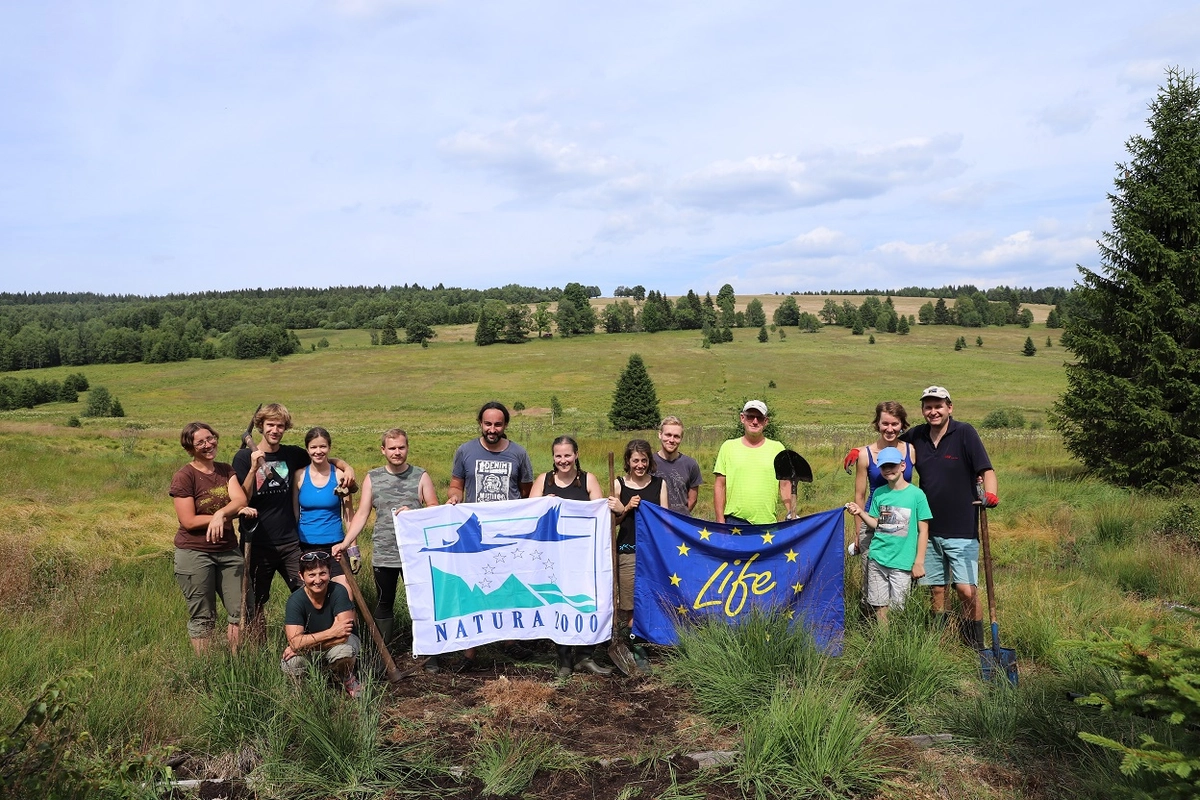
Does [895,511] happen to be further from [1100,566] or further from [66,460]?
[66,460]

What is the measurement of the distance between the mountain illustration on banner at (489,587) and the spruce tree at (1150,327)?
12.1 meters

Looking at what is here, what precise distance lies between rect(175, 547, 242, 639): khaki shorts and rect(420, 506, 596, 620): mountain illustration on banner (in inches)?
58.9

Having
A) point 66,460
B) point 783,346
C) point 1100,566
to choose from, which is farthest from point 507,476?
point 783,346

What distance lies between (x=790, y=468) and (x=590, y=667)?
243 cm

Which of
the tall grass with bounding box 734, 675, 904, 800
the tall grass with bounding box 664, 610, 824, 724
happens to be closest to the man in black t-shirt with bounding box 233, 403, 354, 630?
the tall grass with bounding box 664, 610, 824, 724

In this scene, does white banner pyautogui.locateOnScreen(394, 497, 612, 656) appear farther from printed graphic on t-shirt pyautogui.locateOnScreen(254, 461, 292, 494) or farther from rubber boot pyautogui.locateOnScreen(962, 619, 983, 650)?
rubber boot pyautogui.locateOnScreen(962, 619, 983, 650)

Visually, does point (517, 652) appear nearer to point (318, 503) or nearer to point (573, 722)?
point (573, 722)

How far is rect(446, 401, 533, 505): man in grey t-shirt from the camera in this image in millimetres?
6832

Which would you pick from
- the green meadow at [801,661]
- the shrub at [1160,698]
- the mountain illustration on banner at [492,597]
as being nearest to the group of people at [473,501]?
the mountain illustration on banner at [492,597]

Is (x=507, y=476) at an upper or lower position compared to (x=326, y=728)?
upper

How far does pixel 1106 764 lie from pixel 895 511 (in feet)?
7.63

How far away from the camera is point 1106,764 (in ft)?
13.9

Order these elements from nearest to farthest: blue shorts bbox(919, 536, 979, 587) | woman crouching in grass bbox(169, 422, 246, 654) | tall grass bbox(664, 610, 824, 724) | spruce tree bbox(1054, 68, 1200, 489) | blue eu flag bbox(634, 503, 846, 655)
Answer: tall grass bbox(664, 610, 824, 724) < woman crouching in grass bbox(169, 422, 246, 654) < blue shorts bbox(919, 536, 979, 587) < blue eu flag bbox(634, 503, 846, 655) < spruce tree bbox(1054, 68, 1200, 489)

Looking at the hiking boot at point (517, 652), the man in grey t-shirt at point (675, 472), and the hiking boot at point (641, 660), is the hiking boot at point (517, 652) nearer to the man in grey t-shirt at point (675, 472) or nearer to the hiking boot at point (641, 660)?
the hiking boot at point (641, 660)
